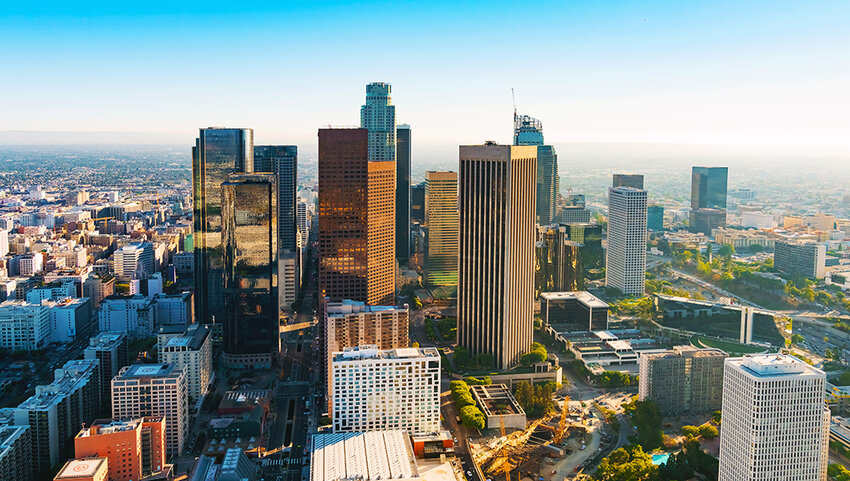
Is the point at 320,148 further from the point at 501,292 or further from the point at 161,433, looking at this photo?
the point at 161,433

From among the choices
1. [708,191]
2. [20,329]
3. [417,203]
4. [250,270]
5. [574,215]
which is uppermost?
[708,191]

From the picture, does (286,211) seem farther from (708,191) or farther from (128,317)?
(708,191)

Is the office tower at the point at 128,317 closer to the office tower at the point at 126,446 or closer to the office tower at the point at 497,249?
the office tower at the point at 126,446

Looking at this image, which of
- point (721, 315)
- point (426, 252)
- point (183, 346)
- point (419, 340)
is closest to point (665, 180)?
point (426, 252)

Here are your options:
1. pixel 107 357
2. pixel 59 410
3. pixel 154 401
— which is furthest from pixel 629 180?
pixel 59 410

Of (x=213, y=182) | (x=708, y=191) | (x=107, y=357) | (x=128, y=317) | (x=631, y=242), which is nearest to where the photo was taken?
(x=107, y=357)
